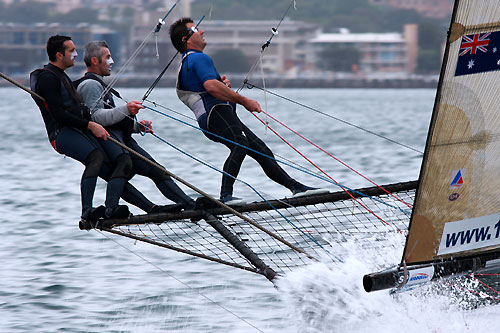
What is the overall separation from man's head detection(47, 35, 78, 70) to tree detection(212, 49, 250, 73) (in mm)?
81191

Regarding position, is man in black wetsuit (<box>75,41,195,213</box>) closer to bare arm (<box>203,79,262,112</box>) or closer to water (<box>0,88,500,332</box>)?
bare arm (<box>203,79,262,112</box>)

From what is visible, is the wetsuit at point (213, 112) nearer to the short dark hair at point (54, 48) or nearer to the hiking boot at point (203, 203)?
the hiking boot at point (203, 203)

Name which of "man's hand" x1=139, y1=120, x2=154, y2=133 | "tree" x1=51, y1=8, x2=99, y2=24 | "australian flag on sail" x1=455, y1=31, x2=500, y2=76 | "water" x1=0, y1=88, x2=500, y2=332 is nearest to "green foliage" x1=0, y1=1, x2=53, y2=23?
"tree" x1=51, y1=8, x2=99, y2=24

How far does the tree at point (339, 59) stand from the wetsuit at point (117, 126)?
96.8 metres

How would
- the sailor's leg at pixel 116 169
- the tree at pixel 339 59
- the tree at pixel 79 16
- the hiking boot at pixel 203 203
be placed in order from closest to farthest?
1. the sailor's leg at pixel 116 169
2. the hiking boot at pixel 203 203
3. the tree at pixel 339 59
4. the tree at pixel 79 16

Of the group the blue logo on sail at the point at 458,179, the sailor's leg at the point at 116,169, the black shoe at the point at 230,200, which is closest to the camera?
the blue logo on sail at the point at 458,179

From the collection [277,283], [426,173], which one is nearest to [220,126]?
[277,283]

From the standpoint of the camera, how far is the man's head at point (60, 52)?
6266 mm

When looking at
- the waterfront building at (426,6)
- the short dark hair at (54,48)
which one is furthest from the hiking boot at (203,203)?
the waterfront building at (426,6)

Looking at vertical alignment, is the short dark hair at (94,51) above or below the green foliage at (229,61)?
below

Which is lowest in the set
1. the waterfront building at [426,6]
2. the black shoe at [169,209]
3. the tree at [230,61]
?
the black shoe at [169,209]

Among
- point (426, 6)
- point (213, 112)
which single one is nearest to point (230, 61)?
point (426, 6)

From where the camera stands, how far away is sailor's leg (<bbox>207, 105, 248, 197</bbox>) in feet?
22.0

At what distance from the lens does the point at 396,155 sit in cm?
2097
